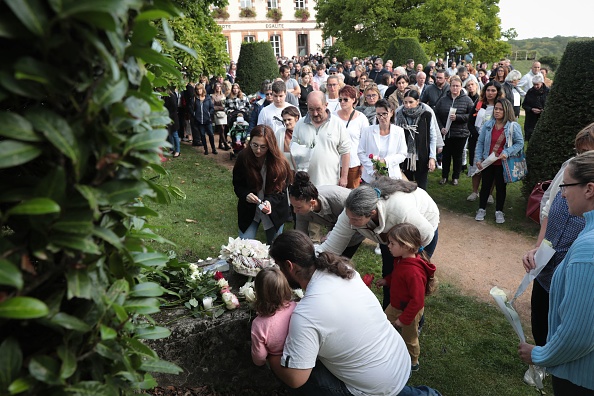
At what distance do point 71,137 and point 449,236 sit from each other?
22.4 ft

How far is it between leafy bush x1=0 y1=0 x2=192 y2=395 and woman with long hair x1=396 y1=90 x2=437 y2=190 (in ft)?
20.8

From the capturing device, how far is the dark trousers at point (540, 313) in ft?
12.5

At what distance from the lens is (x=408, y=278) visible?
155 inches

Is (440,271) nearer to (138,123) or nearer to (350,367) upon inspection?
(350,367)

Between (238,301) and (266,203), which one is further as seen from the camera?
(266,203)

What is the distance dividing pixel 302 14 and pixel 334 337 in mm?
46178

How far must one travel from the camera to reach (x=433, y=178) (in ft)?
32.7

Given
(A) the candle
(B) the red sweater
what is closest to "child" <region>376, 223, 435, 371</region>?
(B) the red sweater

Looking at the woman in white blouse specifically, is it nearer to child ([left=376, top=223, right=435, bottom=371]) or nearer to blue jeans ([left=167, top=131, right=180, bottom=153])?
child ([left=376, top=223, right=435, bottom=371])

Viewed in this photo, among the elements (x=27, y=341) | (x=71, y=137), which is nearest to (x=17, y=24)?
(x=71, y=137)

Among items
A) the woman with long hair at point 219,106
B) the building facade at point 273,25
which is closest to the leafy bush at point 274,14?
the building facade at point 273,25

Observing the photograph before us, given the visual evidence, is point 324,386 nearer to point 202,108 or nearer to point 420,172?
point 420,172

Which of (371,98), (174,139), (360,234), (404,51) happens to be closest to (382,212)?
(360,234)

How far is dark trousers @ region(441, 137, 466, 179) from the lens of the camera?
356 inches
